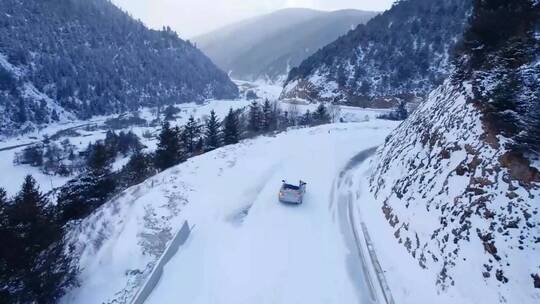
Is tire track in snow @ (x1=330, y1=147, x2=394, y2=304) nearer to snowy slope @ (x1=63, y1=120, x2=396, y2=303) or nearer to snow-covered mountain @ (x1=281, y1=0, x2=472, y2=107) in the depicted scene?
snowy slope @ (x1=63, y1=120, x2=396, y2=303)

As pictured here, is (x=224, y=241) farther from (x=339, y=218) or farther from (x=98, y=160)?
(x=98, y=160)

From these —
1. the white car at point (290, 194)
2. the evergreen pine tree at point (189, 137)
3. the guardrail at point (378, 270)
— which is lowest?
the evergreen pine tree at point (189, 137)

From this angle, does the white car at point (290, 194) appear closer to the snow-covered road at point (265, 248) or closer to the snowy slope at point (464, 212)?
the snow-covered road at point (265, 248)

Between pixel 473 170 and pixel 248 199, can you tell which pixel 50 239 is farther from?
pixel 473 170

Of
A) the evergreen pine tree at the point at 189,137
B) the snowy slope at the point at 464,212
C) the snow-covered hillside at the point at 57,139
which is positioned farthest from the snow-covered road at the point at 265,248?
the snow-covered hillside at the point at 57,139

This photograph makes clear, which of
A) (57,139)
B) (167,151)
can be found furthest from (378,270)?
(57,139)
